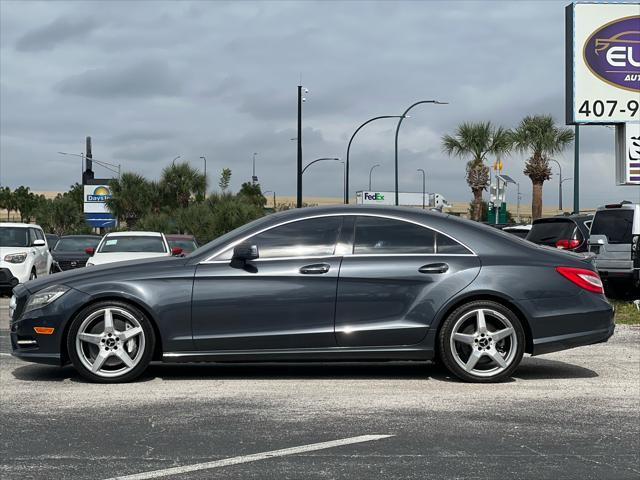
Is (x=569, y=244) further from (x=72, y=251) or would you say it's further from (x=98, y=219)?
(x=98, y=219)

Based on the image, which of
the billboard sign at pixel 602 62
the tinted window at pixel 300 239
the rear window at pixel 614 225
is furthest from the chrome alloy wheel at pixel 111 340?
the billboard sign at pixel 602 62

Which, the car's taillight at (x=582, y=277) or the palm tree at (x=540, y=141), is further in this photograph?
the palm tree at (x=540, y=141)

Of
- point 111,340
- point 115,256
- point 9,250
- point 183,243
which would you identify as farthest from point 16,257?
point 111,340

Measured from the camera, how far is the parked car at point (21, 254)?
19.9 metres

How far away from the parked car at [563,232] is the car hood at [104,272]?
12850 mm

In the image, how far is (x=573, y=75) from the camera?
28000 millimetres

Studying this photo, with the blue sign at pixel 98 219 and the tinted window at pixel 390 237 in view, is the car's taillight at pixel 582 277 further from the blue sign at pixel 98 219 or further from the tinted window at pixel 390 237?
Answer: the blue sign at pixel 98 219

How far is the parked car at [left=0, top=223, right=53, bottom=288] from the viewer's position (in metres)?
19.9

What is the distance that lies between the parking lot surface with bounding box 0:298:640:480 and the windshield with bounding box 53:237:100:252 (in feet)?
62.9

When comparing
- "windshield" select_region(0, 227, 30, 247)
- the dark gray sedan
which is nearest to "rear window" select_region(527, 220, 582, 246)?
"windshield" select_region(0, 227, 30, 247)

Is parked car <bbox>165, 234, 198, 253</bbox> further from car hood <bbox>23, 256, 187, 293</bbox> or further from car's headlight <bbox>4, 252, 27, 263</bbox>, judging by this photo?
car hood <bbox>23, 256, 187, 293</bbox>

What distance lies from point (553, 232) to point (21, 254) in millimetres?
11330

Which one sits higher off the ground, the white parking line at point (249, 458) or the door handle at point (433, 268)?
the door handle at point (433, 268)

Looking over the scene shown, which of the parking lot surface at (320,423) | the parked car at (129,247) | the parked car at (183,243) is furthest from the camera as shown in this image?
the parked car at (183,243)
